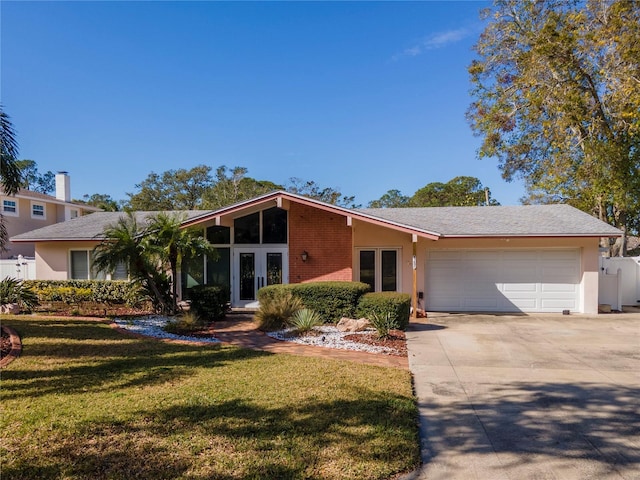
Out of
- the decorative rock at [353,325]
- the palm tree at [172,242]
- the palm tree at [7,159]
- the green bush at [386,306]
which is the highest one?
the palm tree at [7,159]

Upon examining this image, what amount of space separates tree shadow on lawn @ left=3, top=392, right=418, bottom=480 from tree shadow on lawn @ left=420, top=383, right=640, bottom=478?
0.51m

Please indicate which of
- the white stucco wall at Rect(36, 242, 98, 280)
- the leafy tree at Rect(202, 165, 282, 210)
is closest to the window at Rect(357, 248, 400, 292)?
the white stucco wall at Rect(36, 242, 98, 280)

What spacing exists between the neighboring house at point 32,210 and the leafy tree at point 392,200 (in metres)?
40.4

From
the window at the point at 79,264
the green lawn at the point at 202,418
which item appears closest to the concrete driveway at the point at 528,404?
the green lawn at the point at 202,418

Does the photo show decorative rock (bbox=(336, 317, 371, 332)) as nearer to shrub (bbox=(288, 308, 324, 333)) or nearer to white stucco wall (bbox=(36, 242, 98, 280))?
shrub (bbox=(288, 308, 324, 333))

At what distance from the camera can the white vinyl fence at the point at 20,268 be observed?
16109mm

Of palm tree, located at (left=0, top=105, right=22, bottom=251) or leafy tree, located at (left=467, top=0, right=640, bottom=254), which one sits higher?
leafy tree, located at (left=467, top=0, right=640, bottom=254)

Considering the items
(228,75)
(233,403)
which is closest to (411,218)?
(228,75)

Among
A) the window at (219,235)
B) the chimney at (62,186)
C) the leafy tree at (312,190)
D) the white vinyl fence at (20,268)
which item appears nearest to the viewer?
the window at (219,235)

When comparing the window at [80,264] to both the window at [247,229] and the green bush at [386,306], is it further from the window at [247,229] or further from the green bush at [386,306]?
the green bush at [386,306]

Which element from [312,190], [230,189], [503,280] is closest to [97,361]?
[503,280]

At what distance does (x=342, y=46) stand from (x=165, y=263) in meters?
11.2

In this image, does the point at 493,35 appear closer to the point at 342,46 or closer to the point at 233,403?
the point at 342,46

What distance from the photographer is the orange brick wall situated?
13.6 meters
